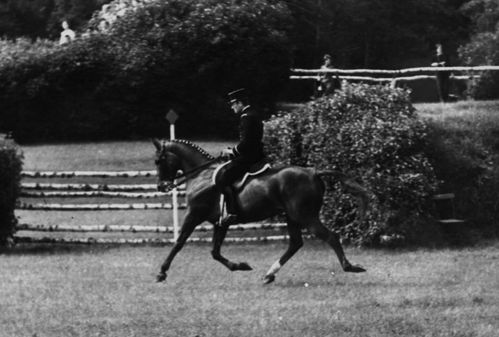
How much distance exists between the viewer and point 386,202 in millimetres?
21125

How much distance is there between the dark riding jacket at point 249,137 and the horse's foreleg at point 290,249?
3.81 ft

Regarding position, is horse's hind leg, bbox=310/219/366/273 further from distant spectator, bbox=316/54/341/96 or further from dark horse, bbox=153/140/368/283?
distant spectator, bbox=316/54/341/96

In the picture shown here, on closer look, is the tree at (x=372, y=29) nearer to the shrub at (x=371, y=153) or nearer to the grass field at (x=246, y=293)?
the shrub at (x=371, y=153)

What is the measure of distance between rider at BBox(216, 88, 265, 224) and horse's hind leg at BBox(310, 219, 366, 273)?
49.8 inches

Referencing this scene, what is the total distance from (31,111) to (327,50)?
16.5m

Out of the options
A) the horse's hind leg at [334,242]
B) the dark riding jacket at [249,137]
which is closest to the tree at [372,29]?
the dark riding jacket at [249,137]

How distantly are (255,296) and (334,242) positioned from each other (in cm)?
191

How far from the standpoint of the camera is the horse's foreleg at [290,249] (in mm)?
16266

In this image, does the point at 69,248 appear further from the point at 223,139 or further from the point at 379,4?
the point at 379,4

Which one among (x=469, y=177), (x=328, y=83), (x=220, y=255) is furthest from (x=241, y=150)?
(x=328, y=83)

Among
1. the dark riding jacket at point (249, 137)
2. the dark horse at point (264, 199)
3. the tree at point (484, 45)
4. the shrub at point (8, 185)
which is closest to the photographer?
the dark riding jacket at point (249, 137)

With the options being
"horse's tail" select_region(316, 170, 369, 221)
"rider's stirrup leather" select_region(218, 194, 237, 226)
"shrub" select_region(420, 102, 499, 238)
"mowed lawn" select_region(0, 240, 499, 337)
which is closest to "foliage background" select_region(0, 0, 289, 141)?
"shrub" select_region(420, 102, 499, 238)

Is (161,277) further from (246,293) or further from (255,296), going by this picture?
(255,296)

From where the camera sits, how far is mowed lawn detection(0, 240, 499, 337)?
12.6 meters
